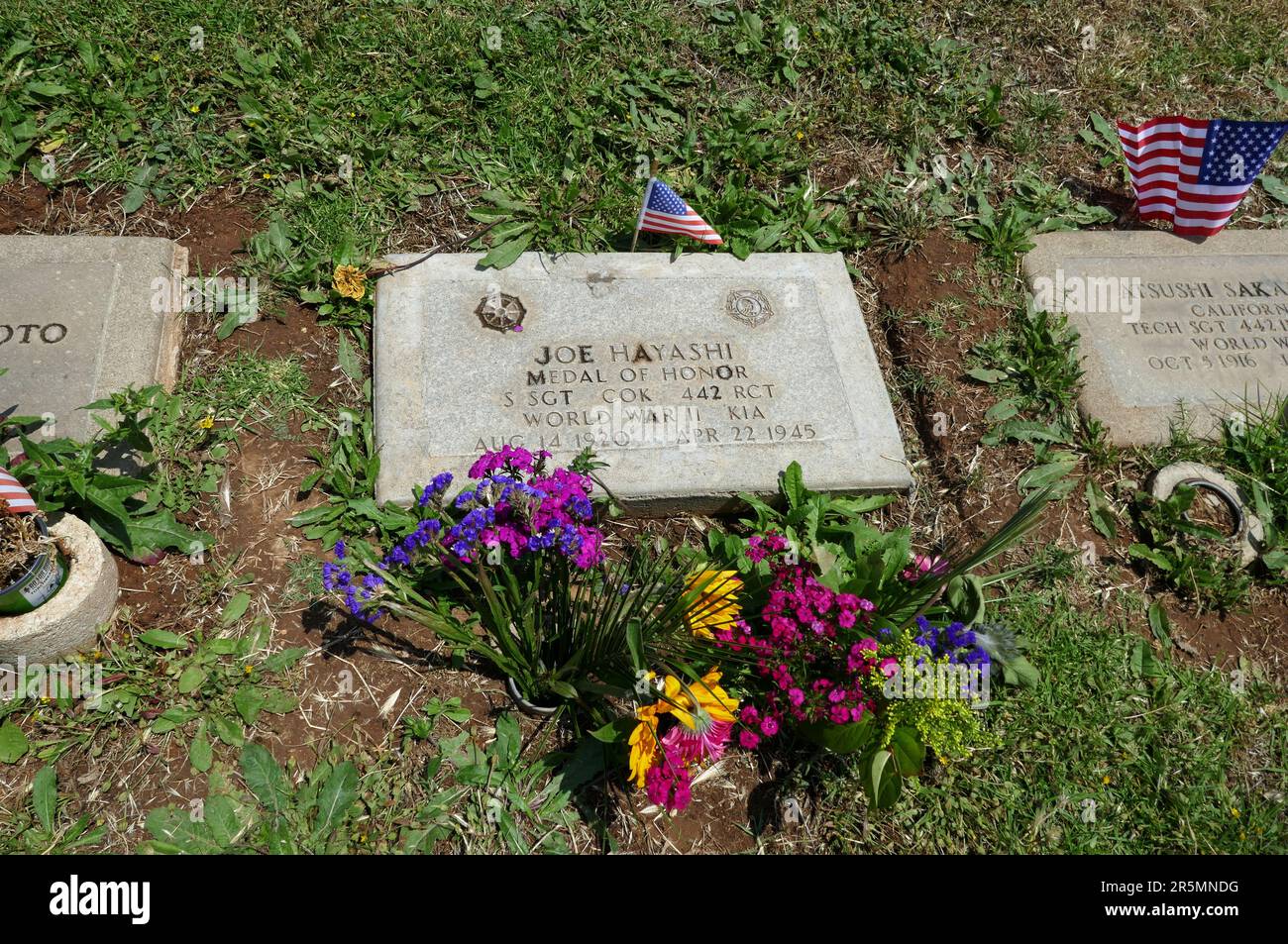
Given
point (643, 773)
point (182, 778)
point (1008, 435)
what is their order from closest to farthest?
point (643, 773), point (182, 778), point (1008, 435)

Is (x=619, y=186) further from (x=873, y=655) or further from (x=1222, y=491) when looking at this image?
(x=1222, y=491)

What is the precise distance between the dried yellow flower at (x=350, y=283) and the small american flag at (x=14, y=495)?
1.39m

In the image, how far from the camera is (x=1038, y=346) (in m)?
3.84

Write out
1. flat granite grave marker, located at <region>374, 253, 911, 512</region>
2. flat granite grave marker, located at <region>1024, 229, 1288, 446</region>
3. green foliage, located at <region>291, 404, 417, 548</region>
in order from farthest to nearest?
flat granite grave marker, located at <region>1024, 229, 1288, 446</region> < flat granite grave marker, located at <region>374, 253, 911, 512</region> < green foliage, located at <region>291, 404, 417, 548</region>

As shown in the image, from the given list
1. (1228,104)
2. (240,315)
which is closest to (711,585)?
(240,315)

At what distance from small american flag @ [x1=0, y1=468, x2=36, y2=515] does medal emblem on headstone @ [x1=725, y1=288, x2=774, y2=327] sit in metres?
2.46

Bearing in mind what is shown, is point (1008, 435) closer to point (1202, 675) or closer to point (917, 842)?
point (1202, 675)

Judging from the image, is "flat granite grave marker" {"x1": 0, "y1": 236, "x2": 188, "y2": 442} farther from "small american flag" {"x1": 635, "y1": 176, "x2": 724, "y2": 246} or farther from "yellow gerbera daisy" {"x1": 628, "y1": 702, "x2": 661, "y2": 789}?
"yellow gerbera daisy" {"x1": 628, "y1": 702, "x2": 661, "y2": 789}

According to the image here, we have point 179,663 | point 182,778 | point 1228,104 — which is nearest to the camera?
point 182,778

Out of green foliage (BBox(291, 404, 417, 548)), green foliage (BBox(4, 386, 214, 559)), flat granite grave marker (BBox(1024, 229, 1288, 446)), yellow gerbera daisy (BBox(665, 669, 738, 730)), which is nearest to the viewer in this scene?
yellow gerbera daisy (BBox(665, 669, 738, 730))

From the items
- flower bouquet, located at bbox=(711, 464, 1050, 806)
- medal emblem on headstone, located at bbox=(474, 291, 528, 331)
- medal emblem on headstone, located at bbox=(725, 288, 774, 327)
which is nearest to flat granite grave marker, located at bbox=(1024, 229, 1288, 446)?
medal emblem on headstone, located at bbox=(725, 288, 774, 327)

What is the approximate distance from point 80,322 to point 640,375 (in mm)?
2067

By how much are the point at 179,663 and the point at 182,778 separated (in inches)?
14.1

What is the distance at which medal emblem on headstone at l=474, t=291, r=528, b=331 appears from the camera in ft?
11.3
